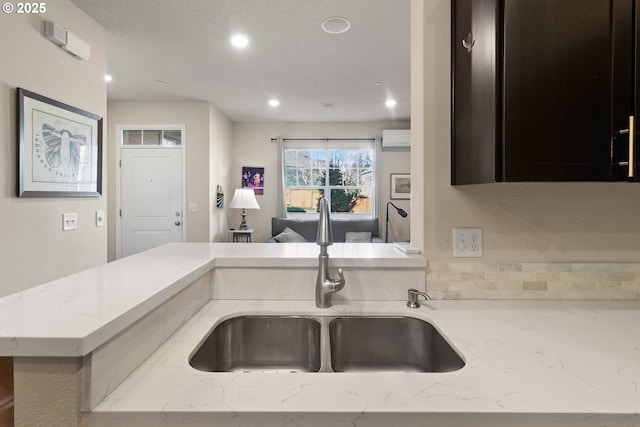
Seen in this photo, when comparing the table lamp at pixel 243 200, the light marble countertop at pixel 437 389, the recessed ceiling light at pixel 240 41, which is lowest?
the light marble countertop at pixel 437 389

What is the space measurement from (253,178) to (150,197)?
65.8 inches

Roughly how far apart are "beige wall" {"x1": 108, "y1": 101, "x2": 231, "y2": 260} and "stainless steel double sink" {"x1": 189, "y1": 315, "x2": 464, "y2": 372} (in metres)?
3.56

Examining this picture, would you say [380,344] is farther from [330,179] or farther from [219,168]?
[330,179]

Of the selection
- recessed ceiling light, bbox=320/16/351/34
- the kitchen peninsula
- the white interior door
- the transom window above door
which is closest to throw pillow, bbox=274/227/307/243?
the white interior door

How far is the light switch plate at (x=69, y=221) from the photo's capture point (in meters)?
2.03

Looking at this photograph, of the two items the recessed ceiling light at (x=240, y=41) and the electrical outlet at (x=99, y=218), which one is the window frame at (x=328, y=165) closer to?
the recessed ceiling light at (x=240, y=41)

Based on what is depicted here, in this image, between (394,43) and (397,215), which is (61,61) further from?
(397,215)

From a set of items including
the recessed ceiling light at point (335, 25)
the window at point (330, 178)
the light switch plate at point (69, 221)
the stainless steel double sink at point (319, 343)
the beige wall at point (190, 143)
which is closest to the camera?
the stainless steel double sink at point (319, 343)

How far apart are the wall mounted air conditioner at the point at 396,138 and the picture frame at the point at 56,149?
398cm

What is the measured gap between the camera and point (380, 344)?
105 centimetres

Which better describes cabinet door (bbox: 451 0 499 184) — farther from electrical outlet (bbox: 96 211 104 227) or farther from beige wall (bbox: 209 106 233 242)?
beige wall (bbox: 209 106 233 242)

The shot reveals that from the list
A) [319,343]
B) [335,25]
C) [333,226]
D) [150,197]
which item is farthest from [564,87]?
[150,197]

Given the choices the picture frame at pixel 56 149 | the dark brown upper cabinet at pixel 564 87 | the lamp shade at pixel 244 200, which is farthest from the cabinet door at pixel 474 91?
the lamp shade at pixel 244 200

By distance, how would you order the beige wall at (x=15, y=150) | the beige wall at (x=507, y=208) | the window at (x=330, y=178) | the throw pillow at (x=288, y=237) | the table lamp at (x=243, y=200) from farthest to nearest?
the window at (x=330, y=178) < the table lamp at (x=243, y=200) < the throw pillow at (x=288, y=237) < the beige wall at (x=15, y=150) < the beige wall at (x=507, y=208)
